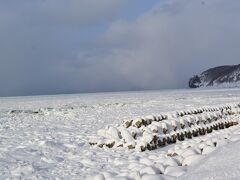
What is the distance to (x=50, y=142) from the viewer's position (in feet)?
45.0

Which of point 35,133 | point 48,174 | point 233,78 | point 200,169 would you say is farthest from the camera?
point 233,78

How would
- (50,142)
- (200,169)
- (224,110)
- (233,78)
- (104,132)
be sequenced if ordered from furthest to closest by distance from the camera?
(233,78) < (224,110) < (104,132) < (50,142) < (200,169)

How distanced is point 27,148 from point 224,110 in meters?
12.9

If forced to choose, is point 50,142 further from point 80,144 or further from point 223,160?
point 223,160

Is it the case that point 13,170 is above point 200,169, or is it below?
below

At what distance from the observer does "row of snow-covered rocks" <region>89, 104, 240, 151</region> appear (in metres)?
13.1

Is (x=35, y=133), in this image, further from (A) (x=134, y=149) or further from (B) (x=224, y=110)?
(B) (x=224, y=110)

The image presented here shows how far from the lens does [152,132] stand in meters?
13.8

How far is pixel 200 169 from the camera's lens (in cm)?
574

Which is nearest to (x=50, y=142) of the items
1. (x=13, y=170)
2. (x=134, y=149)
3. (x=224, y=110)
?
(x=134, y=149)

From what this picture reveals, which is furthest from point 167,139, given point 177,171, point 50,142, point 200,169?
point 200,169

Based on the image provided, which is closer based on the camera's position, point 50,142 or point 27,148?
point 27,148

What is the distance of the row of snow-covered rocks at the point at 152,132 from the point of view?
13133 mm

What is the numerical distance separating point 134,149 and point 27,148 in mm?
3353
